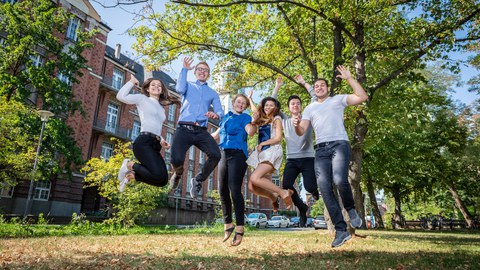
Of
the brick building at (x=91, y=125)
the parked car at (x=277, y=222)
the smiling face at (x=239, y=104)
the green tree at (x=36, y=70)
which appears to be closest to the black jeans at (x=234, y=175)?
the smiling face at (x=239, y=104)

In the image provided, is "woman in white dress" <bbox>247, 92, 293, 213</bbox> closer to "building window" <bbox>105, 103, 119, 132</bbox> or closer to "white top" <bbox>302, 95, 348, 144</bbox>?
"white top" <bbox>302, 95, 348, 144</bbox>

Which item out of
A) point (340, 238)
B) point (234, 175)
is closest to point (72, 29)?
point (234, 175)

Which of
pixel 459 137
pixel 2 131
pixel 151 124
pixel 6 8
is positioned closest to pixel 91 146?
pixel 6 8

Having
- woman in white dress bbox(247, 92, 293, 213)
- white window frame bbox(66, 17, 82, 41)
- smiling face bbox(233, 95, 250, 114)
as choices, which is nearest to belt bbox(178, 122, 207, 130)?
smiling face bbox(233, 95, 250, 114)

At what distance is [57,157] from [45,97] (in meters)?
6.88

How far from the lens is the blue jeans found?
200 inches

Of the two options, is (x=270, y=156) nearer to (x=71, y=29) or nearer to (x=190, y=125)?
(x=190, y=125)

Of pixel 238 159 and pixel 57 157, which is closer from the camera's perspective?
pixel 238 159

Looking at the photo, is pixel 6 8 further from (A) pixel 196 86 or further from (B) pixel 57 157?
(A) pixel 196 86

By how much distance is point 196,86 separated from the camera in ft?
19.4

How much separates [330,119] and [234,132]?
1.69 m

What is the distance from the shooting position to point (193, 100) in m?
5.77

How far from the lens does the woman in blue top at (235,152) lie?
5.65m

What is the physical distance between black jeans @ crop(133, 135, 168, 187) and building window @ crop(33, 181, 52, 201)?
25.0m
